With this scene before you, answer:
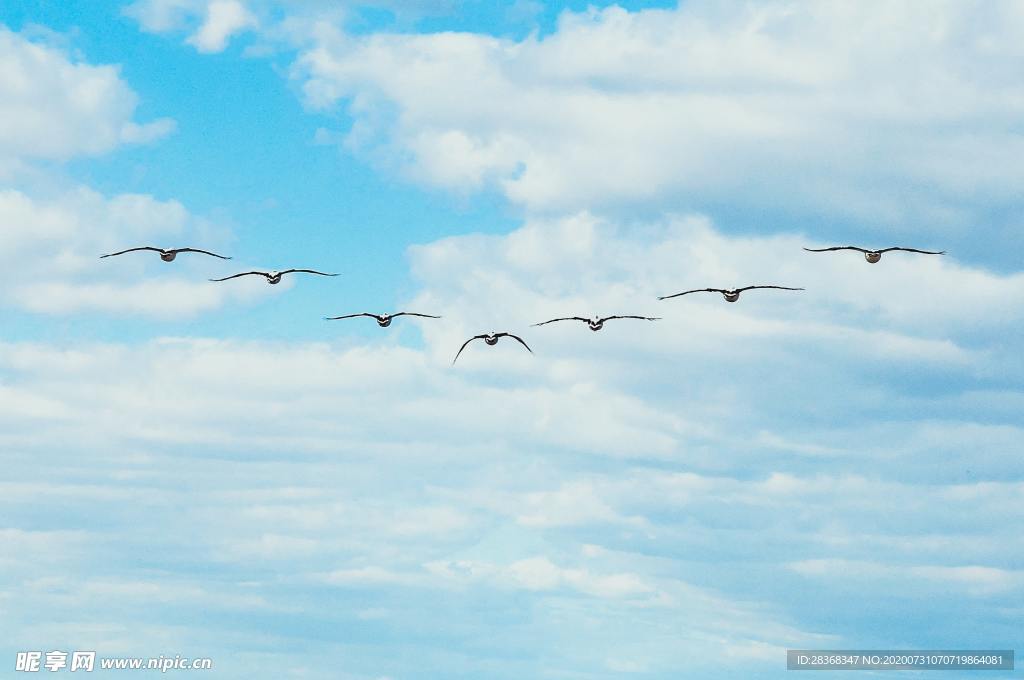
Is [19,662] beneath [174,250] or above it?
beneath

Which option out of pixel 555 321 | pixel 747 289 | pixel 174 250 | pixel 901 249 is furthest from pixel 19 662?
pixel 901 249

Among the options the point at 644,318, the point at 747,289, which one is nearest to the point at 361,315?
the point at 644,318

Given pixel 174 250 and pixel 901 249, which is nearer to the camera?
pixel 901 249

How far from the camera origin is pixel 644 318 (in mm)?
→ 112375

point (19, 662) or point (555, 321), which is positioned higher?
point (555, 321)

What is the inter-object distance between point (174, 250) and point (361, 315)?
17140mm

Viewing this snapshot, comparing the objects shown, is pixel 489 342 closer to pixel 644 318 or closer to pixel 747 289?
pixel 644 318

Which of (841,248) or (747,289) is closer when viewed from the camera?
(841,248)

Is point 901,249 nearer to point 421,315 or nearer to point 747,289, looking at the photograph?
point 747,289

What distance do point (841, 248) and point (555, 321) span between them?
26746 millimetres

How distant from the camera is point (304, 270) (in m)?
113

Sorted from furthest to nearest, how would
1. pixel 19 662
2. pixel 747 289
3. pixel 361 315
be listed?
pixel 19 662 → pixel 361 315 → pixel 747 289

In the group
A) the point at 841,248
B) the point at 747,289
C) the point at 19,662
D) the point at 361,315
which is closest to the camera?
the point at 841,248

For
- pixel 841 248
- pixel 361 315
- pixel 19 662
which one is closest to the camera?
pixel 841 248
